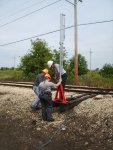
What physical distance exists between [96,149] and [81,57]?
237 feet

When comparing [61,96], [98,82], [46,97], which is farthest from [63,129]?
[98,82]

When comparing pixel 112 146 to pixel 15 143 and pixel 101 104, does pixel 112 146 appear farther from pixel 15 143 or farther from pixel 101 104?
pixel 101 104

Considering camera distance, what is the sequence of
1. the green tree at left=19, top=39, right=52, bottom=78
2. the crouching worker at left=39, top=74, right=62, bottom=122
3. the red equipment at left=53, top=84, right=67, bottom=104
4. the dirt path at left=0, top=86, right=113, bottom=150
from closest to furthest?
the dirt path at left=0, top=86, right=113, bottom=150
the crouching worker at left=39, top=74, right=62, bottom=122
the red equipment at left=53, top=84, right=67, bottom=104
the green tree at left=19, top=39, right=52, bottom=78

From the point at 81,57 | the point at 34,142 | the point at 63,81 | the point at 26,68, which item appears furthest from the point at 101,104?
the point at 81,57

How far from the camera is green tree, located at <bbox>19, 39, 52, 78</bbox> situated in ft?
128

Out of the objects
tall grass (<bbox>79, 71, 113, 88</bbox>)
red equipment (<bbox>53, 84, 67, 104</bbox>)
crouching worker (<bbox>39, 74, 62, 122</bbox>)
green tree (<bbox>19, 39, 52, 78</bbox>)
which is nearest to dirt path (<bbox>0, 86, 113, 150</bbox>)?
crouching worker (<bbox>39, 74, 62, 122</bbox>)

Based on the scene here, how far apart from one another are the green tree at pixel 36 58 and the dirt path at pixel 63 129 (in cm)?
2652

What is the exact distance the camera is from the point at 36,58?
39031 mm

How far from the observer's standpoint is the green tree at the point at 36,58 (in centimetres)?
3897

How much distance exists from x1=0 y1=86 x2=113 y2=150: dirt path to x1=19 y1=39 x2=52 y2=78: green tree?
26516mm

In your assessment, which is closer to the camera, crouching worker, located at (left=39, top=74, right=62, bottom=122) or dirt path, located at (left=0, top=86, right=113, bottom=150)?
dirt path, located at (left=0, top=86, right=113, bottom=150)

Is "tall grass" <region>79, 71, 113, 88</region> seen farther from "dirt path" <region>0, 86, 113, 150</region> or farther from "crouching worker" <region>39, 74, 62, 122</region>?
"crouching worker" <region>39, 74, 62, 122</region>

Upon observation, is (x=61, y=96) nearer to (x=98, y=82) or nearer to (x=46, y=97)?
(x=46, y=97)

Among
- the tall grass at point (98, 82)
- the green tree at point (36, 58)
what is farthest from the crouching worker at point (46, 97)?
the green tree at point (36, 58)
